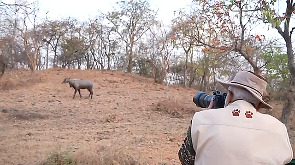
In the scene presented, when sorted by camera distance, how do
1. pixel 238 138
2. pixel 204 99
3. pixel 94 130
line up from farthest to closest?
pixel 94 130 < pixel 204 99 < pixel 238 138

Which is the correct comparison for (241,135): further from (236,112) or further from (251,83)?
(251,83)

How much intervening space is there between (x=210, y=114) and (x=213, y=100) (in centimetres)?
30

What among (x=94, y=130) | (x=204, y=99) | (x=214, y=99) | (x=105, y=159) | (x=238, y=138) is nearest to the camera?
(x=238, y=138)

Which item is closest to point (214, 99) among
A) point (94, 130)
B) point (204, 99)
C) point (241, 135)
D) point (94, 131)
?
point (204, 99)

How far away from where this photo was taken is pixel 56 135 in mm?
6727

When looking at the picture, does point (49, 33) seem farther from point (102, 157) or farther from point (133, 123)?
point (102, 157)

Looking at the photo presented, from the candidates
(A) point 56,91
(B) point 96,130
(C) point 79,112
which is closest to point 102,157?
(B) point 96,130

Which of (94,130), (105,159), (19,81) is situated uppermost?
(19,81)

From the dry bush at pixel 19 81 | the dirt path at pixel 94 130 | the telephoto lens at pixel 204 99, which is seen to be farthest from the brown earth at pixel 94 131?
the dry bush at pixel 19 81

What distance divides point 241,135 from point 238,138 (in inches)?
A: 0.8

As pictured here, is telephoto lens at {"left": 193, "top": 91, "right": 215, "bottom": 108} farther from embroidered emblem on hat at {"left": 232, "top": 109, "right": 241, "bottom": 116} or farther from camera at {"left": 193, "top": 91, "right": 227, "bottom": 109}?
embroidered emblem on hat at {"left": 232, "top": 109, "right": 241, "bottom": 116}

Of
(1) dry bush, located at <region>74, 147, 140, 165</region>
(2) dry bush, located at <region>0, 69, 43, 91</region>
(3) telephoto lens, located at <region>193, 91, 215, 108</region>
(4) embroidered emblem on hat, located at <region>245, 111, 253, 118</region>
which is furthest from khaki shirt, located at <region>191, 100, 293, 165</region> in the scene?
(2) dry bush, located at <region>0, 69, 43, 91</region>

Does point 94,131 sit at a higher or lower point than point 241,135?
lower

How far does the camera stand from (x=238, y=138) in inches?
58.7
